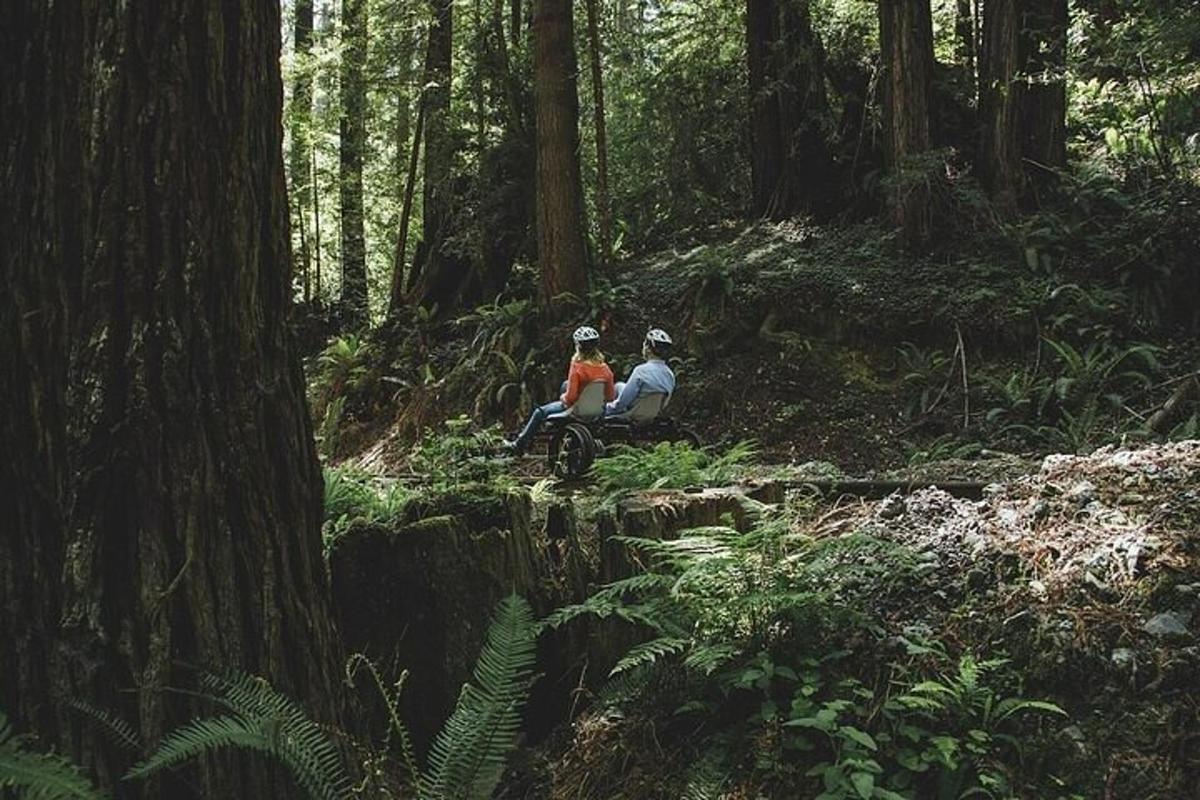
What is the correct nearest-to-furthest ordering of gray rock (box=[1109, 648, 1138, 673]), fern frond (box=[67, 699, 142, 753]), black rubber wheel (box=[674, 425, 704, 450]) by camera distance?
fern frond (box=[67, 699, 142, 753]), gray rock (box=[1109, 648, 1138, 673]), black rubber wheel (box=[674, 425, 704, 450])

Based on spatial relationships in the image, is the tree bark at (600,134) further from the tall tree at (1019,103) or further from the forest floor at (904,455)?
the tall tree at (1019,103)

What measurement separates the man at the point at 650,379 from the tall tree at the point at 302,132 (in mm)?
12437

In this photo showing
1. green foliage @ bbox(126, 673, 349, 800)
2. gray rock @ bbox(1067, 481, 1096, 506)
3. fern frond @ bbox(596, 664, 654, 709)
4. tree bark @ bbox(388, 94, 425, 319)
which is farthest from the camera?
tree bark @ bbox(388, 94, 425, 319)

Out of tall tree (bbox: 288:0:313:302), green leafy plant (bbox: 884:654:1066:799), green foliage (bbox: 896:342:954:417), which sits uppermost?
tall tree (bbox: 288:0:313:302)

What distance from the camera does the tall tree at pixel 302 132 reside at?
19.4 metres

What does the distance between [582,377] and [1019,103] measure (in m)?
8.35

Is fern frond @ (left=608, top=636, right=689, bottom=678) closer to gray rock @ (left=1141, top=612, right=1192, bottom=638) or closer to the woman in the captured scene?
gray rock @ (left=1141, top=612, right=1192, bottom=638)

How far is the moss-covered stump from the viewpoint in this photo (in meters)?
4.32

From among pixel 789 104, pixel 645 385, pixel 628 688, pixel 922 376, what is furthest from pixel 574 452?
pixel 789 104

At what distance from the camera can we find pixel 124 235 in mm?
2859

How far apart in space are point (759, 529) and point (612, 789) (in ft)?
3.84

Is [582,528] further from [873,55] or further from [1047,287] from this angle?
[873,55]

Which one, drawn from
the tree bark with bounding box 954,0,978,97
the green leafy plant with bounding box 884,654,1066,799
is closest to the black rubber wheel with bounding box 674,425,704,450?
the green leafy plant with bounding box 884,654,1066,799

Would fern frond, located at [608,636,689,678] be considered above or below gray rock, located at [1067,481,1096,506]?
below
